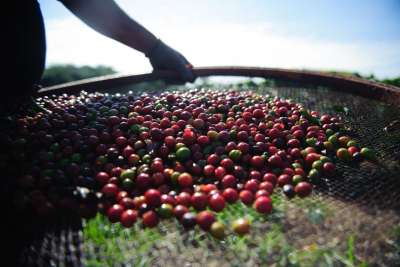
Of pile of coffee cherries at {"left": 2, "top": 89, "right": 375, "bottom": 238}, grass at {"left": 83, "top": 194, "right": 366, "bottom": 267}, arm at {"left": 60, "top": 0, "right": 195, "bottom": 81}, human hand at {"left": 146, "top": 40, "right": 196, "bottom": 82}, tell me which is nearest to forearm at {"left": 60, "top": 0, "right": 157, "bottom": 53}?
arm at {"left": 60, "top": 0, "right": 195, "bottom": 81}

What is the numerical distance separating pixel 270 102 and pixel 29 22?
7.75ft

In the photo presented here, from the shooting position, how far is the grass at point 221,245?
1.65 m

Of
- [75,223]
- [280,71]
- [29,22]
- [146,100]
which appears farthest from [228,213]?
[29,22]

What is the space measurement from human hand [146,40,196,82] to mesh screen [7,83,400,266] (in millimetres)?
2077

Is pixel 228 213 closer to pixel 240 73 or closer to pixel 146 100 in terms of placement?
pixel 146 100

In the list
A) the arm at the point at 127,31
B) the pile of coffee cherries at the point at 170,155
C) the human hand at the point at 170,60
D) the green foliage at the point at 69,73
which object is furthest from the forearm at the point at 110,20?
the green foliage at the point at 69,73

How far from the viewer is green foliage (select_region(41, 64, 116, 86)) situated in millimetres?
11055

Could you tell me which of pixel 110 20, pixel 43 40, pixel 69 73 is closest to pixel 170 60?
pixel 110 20

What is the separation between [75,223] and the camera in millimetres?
1876

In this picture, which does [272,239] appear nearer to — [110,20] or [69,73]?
[110,20]

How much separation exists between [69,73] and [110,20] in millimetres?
9428

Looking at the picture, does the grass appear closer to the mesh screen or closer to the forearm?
the mesh screen

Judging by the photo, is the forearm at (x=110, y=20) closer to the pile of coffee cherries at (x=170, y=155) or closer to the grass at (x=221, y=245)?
the pile of coffee cherries at (x=170, y=155)

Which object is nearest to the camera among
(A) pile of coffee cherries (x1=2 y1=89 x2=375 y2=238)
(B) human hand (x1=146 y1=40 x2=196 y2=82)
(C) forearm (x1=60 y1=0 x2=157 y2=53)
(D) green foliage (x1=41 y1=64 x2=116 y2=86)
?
(A) pile of coffee cherries (x1=2 y1=89 x2=375 y2=238)
